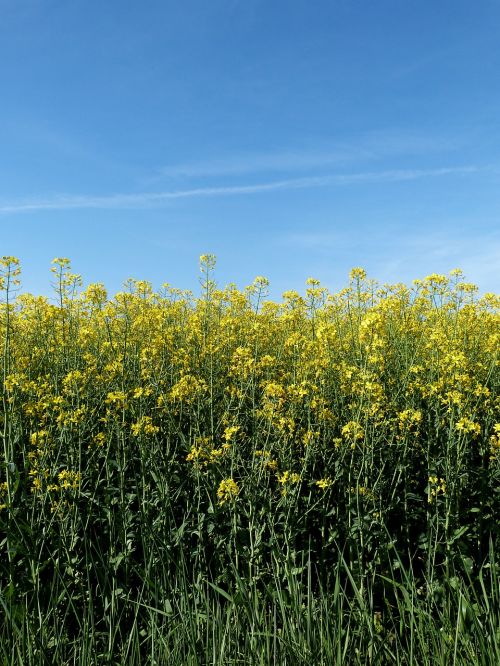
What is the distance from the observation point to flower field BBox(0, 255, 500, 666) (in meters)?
2.85

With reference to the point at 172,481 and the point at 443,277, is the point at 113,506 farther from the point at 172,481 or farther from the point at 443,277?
the point at 443,277

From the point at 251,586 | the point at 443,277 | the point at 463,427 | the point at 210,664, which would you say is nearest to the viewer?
the point at 210,664

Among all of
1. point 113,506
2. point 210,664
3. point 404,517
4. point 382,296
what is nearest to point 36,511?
point 113,506

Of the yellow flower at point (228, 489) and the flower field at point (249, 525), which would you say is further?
the yellow flower at point (228, 489)

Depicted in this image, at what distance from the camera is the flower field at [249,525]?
9.34 ft

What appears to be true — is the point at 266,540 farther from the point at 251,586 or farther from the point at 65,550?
the point at 65,550

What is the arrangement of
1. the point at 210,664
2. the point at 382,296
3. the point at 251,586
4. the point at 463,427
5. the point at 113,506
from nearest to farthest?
the point at 210,664
the point at 251,586
the point at 463,427
the point at 113,506
the point at 382,296

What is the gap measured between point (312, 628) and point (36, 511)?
7.01 ft

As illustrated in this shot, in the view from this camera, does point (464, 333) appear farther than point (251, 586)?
Yes

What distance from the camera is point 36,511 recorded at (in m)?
3.97

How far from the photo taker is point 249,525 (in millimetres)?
3537

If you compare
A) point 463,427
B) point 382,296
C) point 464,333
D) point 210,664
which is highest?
point 382,296

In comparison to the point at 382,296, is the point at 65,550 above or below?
below

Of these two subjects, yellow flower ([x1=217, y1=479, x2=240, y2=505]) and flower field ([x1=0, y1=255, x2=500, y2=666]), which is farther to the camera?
yellow flower ([x1=217, y1=479, x2=240, y2=505])
